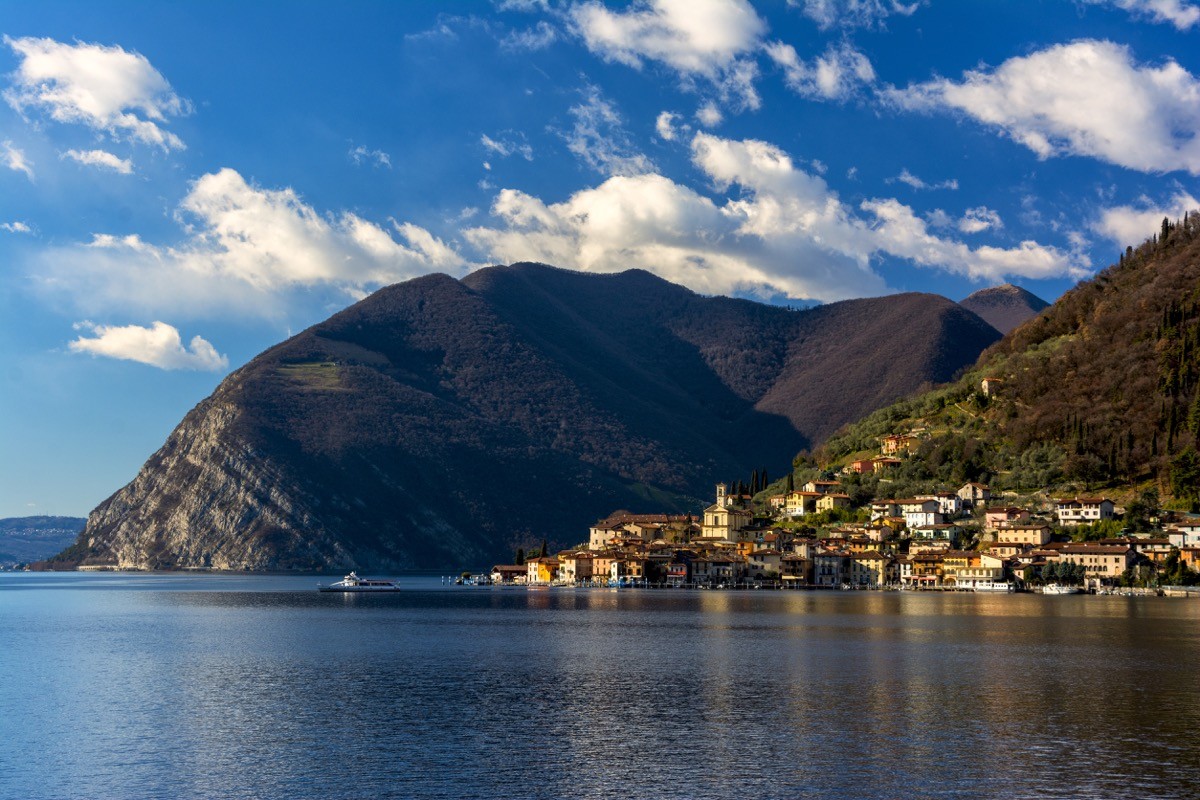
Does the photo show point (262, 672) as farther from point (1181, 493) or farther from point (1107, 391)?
point (1107, 391)

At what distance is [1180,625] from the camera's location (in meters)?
98.7

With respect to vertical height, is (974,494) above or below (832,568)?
Answer: above

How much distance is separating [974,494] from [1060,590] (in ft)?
119

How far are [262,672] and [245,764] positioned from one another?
88.4ft

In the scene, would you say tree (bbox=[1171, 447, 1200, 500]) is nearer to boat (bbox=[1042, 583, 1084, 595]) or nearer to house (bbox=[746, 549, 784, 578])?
boat (bbox=[1042, 583, 1084, 595])

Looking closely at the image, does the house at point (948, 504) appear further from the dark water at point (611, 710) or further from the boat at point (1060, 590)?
the dark water at point (611, 710)

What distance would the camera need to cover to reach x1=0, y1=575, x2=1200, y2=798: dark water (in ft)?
140

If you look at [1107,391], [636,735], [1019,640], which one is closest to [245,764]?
[636,735]

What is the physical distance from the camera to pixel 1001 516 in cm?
17812

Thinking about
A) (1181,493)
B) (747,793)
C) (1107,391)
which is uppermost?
(1107,391)

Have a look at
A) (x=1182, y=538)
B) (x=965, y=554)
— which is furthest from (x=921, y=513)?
(x=1182, y=538)

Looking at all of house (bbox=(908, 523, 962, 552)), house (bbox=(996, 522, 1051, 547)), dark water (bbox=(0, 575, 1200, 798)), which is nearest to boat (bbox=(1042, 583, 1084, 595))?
house (bbox=(996, 522, 1051, 547))

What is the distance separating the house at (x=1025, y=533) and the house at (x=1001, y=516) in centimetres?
116

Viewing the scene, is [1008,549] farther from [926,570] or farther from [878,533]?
[878,533]
